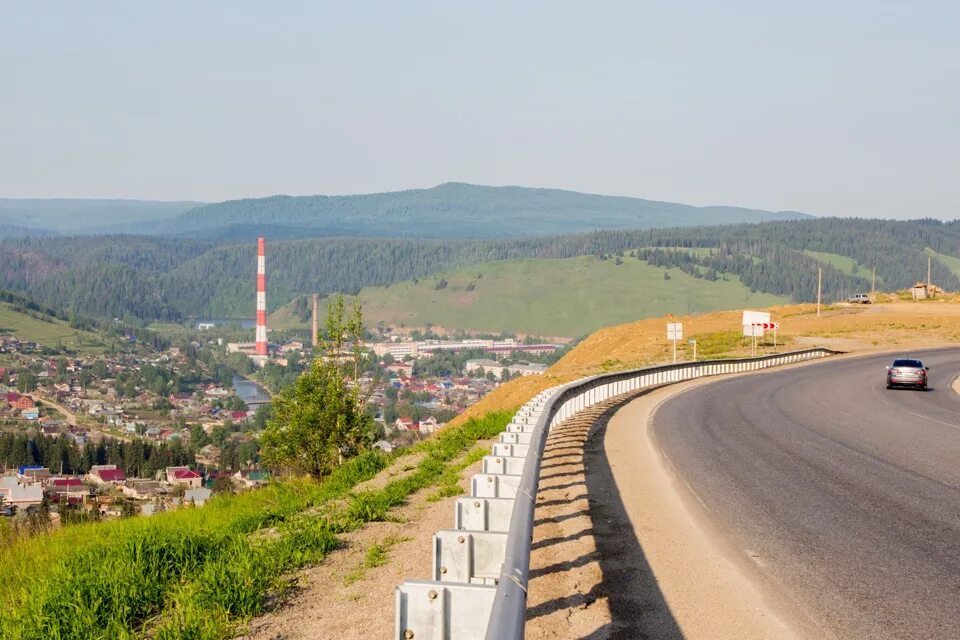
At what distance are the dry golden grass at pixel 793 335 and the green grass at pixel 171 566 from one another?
34.9 metres

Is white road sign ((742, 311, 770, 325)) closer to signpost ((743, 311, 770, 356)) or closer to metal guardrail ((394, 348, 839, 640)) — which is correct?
signpost ((743, 311, 770, 356))

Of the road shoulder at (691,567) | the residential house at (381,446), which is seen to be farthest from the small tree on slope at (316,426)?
the road shoulder at (691,567)

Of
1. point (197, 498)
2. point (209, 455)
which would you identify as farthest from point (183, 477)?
point (209, 455)

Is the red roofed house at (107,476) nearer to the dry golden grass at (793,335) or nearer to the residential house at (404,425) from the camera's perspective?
the residential house at (404,425)

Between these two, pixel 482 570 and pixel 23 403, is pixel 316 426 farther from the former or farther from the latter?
pixel 23 403

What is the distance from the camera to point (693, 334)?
7850 cm

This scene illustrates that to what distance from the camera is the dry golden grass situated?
207 ft

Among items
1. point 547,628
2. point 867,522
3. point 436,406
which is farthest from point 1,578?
point 436,406

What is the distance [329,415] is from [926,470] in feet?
38.3

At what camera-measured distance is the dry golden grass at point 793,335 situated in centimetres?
6316

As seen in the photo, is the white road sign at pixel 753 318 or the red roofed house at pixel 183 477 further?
the white road sign at pixel 753 318

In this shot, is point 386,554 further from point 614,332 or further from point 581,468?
point 614,332

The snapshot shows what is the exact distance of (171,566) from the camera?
8.82 m

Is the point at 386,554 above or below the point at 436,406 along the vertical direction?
above
